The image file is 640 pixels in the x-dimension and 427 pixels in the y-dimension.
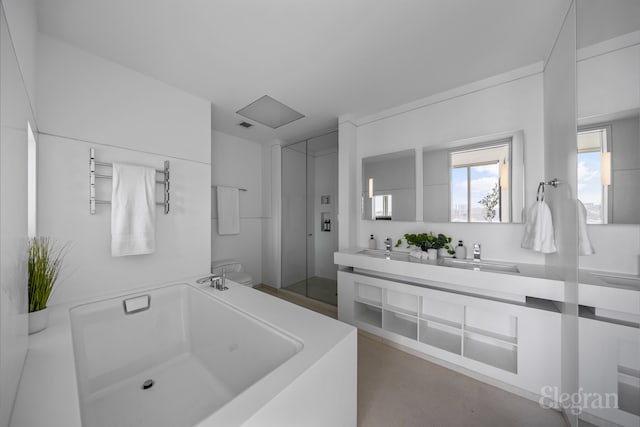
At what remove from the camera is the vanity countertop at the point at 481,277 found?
1.43 meters

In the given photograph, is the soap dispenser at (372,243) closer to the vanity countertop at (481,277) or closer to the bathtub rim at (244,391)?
the vanity countertop at (481,277)

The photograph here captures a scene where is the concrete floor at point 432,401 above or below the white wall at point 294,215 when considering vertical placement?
below

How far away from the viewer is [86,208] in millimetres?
1578

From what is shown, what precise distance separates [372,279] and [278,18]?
222cm

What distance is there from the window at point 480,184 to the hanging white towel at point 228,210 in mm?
2783

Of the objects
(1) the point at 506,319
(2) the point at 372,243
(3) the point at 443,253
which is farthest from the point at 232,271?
(1) the point at 506,319

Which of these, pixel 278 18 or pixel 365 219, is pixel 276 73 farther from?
pixel 365 219

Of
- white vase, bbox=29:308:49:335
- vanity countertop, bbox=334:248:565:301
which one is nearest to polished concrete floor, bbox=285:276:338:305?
vanity countertop, bbox=334:248:565:301

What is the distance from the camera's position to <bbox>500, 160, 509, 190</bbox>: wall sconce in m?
1.85

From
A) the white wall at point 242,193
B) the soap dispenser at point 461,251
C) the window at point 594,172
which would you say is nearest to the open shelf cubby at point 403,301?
the soap dispenser at point 461,251

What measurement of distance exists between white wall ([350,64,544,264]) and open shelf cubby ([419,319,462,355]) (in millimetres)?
793

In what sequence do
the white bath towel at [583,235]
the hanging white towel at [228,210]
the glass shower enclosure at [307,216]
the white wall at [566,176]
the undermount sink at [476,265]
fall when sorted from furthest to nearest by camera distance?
the glass shower enclosure at [307,216]
the hanging white towel at [228,210]
the undermount sink at [476,265]
the white wall at [566,176]
the white bath towel at [583,235]

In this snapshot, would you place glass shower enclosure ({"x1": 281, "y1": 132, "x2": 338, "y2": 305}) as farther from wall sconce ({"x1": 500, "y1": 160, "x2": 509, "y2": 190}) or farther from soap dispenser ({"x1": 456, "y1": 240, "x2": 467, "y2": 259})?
wall sconce ({"x1": 500, "y1": 160, "x2": 509, "y2": 190})

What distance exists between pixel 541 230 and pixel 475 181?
0.64 meters
